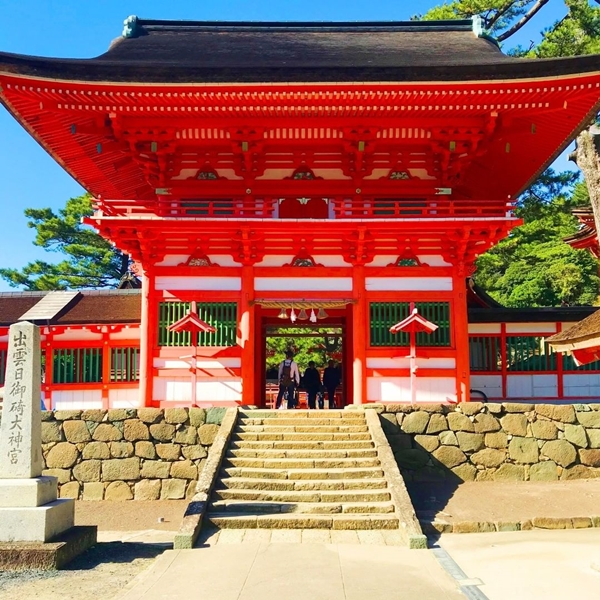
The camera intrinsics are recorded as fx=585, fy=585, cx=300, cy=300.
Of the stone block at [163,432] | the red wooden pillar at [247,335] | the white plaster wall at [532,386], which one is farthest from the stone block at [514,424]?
the stone block at [163,432]

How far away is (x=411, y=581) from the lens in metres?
6.57

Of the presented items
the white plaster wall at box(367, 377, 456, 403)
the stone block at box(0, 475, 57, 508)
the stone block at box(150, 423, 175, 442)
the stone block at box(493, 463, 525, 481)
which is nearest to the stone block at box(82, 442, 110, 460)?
the stone block at box(150, 423, 175, 442)

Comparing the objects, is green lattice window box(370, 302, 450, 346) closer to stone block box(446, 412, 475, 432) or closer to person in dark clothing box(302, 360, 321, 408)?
stone block box(446, 412, 475, 432)

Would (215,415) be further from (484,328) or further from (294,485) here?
(484,328)

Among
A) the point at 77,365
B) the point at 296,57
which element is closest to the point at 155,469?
the point at 77,365

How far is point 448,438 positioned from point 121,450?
265 inches

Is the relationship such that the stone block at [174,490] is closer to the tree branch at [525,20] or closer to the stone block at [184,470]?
the stone block at [184,470]

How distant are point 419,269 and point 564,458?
5.00 metres

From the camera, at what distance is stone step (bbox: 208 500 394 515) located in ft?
30.2

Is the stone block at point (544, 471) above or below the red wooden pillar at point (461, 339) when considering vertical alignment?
below

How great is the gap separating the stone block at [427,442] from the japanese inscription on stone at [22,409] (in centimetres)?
732

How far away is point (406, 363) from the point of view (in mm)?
12969

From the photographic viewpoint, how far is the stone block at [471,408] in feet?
40.2

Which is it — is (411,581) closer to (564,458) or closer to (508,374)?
(564,458)
